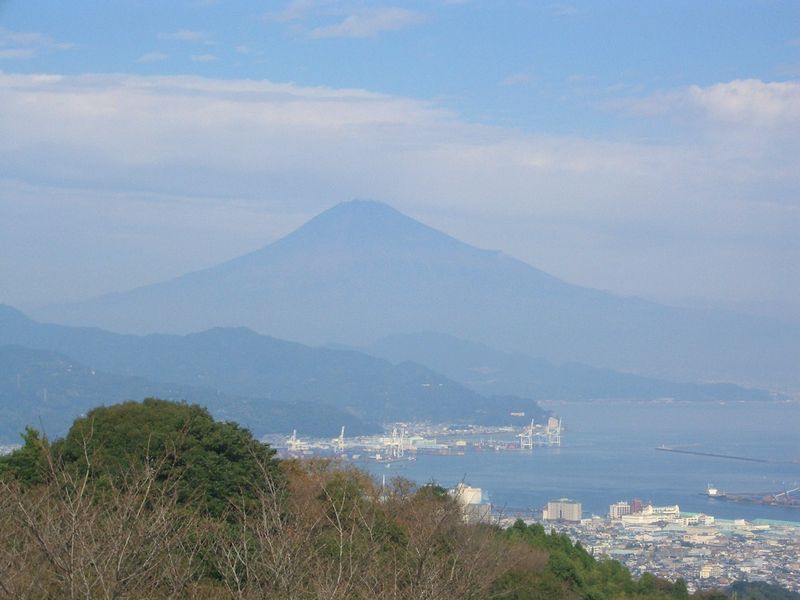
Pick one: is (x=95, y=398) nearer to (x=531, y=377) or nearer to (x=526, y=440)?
(x=526, y=440)

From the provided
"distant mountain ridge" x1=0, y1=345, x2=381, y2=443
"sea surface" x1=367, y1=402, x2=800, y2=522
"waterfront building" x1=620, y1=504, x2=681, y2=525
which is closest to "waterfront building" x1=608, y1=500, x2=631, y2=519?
"waterfront building" x1=620, y1=504, x2=681, y2=525

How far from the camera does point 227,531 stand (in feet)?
31.3

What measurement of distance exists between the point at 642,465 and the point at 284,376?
23.9m

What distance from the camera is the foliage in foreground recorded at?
593cm

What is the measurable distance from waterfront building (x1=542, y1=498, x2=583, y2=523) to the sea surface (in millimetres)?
1135

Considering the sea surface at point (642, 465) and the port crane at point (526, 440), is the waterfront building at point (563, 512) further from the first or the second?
the port crane at point (526, 440)

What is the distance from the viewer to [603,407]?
7556 cm

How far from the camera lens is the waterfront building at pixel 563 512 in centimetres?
3119

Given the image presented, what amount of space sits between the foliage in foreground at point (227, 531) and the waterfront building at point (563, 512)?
11.9 meters

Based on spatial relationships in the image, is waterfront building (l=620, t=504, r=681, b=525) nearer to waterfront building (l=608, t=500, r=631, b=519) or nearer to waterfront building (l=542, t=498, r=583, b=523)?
waterfront building (l=608, t=500, r=631, b=519)

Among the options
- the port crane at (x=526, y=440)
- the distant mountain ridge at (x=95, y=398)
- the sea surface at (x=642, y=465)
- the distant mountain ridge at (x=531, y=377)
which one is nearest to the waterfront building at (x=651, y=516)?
the sea surface at (x=642, y=465)

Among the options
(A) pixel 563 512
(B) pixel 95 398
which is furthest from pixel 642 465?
(B) pixel 95 398

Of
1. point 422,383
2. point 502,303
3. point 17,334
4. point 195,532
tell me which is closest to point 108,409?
point 195,532

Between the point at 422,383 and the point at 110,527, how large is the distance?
58542mm
